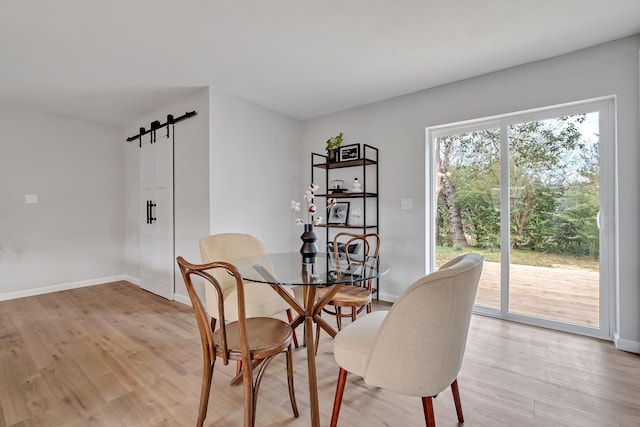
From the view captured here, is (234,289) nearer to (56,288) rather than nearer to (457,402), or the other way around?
(457,402)

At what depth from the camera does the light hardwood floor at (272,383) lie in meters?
1.63

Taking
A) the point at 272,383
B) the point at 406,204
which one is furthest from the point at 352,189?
the point at 272,383

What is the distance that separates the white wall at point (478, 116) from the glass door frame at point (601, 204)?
105mm

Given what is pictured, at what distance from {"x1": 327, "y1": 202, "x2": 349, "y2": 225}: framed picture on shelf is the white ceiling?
1.38 m

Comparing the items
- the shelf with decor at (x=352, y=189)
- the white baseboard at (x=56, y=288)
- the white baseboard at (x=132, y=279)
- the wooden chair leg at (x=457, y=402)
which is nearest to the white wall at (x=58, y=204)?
the white baseboard at (x=56, y=288)

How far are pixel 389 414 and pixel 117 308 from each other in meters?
3.24

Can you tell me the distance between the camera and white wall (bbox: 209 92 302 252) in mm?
3354

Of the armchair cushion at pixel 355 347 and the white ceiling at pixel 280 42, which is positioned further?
the white ceiling at pixel 280 42

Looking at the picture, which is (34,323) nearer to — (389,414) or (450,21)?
(389,414)

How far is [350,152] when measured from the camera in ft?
12.4

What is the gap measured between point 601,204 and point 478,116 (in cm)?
128

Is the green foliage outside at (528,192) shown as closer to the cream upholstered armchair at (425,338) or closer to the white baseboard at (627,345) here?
the white baseboard at (627,345)

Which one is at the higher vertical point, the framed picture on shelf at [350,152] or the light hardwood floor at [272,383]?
the framed picture on shelf at [350,152]

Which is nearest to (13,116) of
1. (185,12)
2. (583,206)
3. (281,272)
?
(185,12)
